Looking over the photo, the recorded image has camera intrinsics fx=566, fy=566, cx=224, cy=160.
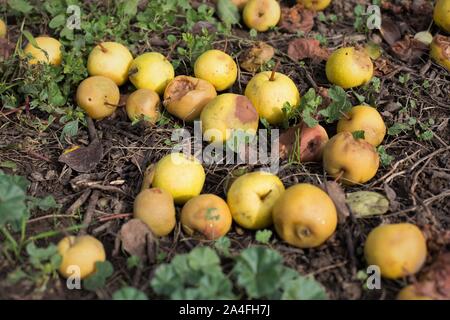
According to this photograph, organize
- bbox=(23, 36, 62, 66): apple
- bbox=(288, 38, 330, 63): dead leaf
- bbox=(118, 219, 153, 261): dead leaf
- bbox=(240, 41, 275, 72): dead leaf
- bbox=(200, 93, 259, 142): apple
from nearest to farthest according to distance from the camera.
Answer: bbox=(118, 219, 153, 261): dead leaf
bbox=(200, 93, 259, 142): apple
bbox=(23, 36, 62, 66): apple
bbox=(240, 41, 275, 72): dead leaf
bbox=(288, 38, 330, 63): dead leaf

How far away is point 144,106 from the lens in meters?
4.29

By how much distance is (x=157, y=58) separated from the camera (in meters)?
4.48

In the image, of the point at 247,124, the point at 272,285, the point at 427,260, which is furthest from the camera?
the point at 247,124

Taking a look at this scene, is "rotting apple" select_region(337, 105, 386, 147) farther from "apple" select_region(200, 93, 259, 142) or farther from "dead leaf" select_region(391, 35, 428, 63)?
"dead leaf" select_region(391, 35, 428, 63)

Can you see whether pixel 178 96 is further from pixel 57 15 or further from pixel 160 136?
pixel 57 15

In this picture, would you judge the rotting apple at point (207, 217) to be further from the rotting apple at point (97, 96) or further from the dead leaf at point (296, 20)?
the dead leaf at point (296, 20)

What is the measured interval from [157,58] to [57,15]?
3.84 ft

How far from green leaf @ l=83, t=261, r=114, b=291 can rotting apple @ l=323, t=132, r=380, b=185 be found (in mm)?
1577

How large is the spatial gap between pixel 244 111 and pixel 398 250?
1.44 meters

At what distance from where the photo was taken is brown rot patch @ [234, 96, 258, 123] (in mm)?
3941

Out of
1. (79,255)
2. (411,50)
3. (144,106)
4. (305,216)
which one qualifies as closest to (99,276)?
(79,255)

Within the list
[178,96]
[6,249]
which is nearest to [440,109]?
[178,96]

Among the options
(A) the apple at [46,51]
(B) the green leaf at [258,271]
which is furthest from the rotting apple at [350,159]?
(A) the apple at [46,51]

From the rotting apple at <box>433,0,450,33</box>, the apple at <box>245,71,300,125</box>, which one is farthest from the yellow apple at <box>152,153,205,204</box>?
the rotting apple at <box>433,0,450,33</box>
